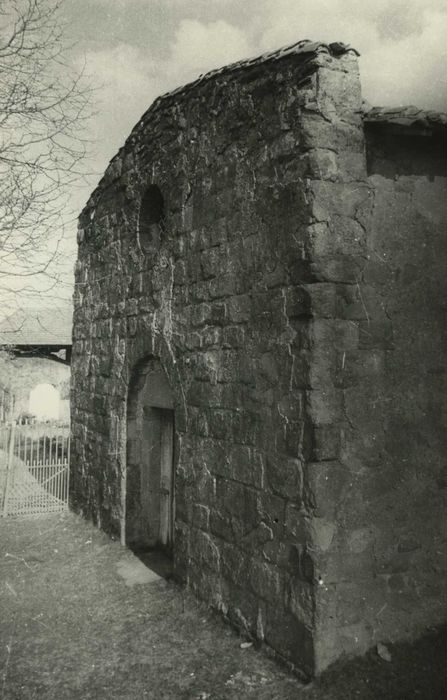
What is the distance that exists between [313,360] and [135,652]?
2619mm

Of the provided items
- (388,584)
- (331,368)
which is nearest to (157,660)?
(388,584)

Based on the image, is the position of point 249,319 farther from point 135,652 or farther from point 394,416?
point 135,652

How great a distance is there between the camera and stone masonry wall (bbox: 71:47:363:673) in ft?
11.9

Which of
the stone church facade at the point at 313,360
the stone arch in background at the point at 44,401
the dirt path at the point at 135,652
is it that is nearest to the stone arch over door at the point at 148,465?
the dirt path at the point at 135,652

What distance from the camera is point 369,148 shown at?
390 centimetres

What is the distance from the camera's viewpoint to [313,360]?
356cm

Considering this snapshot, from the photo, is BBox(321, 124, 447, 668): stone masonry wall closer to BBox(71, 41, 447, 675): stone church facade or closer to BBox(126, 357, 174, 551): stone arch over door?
BBox(71, 41, 447, 675): stone church facade

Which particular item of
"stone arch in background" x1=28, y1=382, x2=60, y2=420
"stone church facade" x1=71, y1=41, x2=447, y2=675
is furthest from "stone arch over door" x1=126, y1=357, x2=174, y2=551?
"stone arch in background" x1=28, y1=382, x2=60, y2=420

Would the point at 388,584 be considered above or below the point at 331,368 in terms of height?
below

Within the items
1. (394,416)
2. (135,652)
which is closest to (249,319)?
(394,416)

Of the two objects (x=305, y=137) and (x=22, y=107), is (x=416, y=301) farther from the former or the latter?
(x=22, y=107)

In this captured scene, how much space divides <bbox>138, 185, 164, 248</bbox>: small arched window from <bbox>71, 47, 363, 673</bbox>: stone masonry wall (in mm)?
130

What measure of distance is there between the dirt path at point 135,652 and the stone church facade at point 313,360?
181 millimetres

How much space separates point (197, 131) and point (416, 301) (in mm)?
2540
